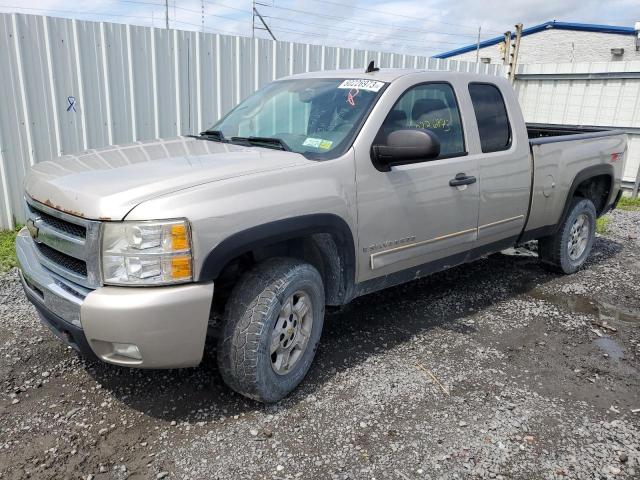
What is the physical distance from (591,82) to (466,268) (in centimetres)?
710

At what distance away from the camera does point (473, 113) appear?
4.18 meters

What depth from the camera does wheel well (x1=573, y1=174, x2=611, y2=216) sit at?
573 cm

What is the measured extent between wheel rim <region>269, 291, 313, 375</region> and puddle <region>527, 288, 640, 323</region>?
2.78 metres

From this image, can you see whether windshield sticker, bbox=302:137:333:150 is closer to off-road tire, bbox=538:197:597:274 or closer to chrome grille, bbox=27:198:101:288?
chrome grille, bbox=27:198:101:288

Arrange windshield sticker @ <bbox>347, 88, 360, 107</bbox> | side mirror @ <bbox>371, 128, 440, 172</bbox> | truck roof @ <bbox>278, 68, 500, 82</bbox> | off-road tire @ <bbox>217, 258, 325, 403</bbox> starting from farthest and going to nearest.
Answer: truck roof @ <bbox>278, 68, 500, 82</bbox>, windshield sticker @ <bbox>347, 88, 360, 107</bbox>, side mirror @ <bbox>371, 128, 440, 172</bbox>, off-road tire @ <bbox>217, 258, 325, 403</bbox>

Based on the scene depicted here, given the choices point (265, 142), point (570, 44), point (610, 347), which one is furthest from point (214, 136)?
point (570, 44)

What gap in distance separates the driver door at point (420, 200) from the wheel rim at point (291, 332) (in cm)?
47

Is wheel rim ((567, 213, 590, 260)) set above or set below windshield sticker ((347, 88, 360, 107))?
below

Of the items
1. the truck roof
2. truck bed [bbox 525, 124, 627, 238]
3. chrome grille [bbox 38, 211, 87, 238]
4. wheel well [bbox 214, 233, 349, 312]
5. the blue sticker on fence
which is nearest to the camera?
chrome grille [bbox 38, 211, 87, 238]

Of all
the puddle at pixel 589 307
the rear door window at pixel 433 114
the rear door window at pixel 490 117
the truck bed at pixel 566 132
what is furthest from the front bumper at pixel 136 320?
the truck bed at pixel 566 132

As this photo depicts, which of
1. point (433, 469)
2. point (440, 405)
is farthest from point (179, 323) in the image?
point (440, 405)

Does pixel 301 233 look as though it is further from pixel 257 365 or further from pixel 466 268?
pixel 466 268

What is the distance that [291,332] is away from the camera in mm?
3158

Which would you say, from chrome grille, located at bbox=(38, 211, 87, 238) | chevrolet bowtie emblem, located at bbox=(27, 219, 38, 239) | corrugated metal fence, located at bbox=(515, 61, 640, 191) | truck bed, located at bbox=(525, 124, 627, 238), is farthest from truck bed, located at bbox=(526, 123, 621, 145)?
corrugated metal fence, located at bbox=(515, 61, 640, 191)
